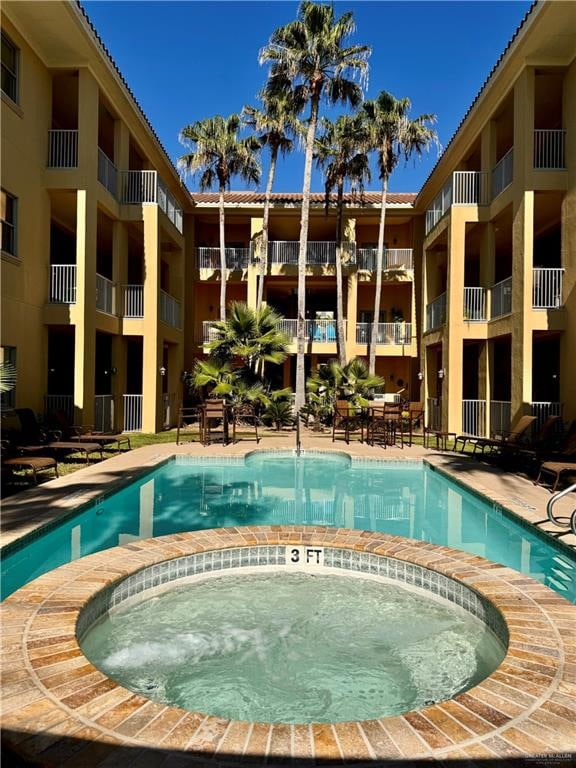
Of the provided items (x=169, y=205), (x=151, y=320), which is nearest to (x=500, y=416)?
(x=151, y=320)

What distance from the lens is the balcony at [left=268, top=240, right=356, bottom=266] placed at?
2236 centimetres

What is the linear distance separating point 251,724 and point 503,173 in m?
16.4

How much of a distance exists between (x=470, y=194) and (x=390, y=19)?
22.4 feet

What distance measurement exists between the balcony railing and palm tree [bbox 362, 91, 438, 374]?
108 inches

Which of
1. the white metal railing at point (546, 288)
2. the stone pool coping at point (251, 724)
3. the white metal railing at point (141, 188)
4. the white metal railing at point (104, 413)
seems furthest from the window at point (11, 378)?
the white metal railing at point (546, 288)

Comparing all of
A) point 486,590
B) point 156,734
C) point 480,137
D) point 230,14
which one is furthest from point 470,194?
point 156,734

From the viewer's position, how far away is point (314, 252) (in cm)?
2288

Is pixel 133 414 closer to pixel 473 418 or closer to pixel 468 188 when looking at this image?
pixel 473 418

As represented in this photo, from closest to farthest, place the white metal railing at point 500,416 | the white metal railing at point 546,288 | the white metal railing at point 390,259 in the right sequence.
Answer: the white metal railing at point 546,288, the white metal railing at point 500,416, the white metal railing at point 390,259

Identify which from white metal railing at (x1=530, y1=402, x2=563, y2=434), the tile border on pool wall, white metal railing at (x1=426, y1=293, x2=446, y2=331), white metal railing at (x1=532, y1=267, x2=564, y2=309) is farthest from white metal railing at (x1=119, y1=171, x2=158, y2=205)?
the tile border on pool wall

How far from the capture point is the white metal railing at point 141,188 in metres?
16.8

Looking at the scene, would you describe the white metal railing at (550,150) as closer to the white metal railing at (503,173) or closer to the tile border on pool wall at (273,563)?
the white metal railing at (503,173)

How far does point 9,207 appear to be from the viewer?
1184cm

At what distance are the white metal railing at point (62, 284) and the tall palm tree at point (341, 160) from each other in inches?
410
